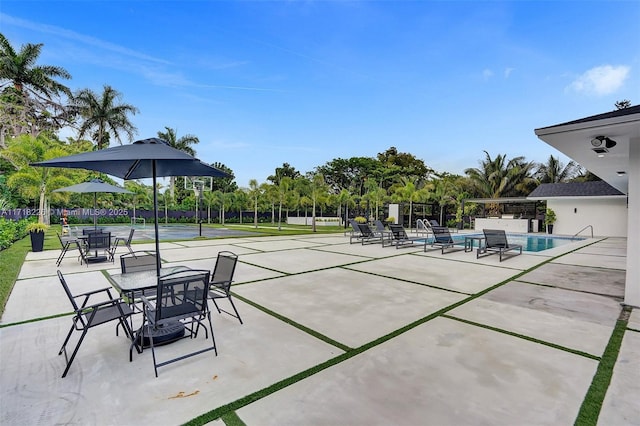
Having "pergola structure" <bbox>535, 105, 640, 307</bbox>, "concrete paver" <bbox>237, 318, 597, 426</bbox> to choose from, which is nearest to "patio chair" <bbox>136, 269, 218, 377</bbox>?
"concrete paver" <bbox>237, 318, 597, 426</bbox>

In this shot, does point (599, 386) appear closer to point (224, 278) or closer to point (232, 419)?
point (232, 419)

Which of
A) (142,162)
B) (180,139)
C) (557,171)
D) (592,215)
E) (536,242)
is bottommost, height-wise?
(536,242)

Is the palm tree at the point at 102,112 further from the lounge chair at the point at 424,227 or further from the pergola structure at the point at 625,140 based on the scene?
the pergola structure at the point at 625,140

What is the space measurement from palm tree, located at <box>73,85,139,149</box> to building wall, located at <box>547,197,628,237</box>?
120ft

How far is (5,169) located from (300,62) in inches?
906

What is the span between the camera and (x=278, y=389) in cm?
248

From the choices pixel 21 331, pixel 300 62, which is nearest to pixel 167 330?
pixel 21 331

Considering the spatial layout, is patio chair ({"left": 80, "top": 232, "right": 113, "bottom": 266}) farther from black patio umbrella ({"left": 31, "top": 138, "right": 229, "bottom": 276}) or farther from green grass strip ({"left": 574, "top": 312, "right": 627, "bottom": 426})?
green grass strip ({"left": 574, "top": 312, "right": 627, "bottom": 426})

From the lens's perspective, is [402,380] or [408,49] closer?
[402,380]

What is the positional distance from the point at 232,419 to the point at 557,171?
4006 cm

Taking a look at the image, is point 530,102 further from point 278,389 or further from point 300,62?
point 278,389

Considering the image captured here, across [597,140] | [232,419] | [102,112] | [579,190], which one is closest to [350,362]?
[232,419]

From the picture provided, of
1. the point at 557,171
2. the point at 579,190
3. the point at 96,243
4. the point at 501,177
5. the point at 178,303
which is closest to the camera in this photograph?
the point at 178,303

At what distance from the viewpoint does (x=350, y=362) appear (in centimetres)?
293
